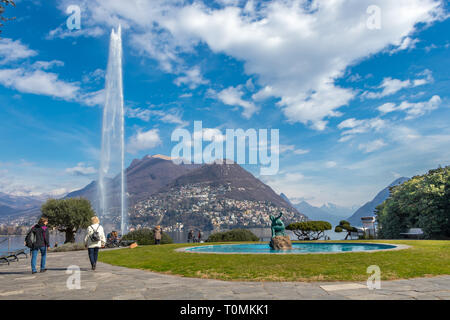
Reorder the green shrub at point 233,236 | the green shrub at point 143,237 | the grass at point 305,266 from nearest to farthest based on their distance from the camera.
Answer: the grass at point 305,266
the green shrub at point 143,237
the green shrub at point 233,236

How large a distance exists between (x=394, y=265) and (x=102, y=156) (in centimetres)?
3893

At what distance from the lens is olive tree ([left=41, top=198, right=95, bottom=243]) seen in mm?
31670

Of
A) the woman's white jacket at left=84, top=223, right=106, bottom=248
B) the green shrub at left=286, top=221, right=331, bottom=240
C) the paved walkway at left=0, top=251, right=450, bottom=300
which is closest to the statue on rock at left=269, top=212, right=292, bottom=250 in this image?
the paved walkway at left=0, top=251, right=450, bottom=300

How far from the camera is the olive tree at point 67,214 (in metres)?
31.7

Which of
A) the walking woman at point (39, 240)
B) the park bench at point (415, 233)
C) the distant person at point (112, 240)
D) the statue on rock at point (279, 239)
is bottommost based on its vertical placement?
the park bench at point (415, 233)

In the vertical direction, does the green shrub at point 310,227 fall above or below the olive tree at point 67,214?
below

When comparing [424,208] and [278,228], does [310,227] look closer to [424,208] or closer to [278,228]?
[424,208]

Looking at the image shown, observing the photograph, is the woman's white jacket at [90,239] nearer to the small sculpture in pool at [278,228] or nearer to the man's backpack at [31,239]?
the man's backpack at [31,239]

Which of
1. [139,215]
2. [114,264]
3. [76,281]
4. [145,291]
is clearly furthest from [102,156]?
[139,215]

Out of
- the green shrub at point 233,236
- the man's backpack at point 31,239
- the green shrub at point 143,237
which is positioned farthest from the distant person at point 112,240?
the man's backpack at point 31,239

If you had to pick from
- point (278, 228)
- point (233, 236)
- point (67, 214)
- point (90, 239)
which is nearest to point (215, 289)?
point (90, 239)

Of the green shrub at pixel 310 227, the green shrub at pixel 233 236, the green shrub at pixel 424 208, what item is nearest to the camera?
the green shrub at pixel 424 208

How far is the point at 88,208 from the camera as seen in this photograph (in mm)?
33781
